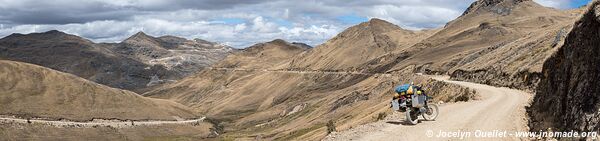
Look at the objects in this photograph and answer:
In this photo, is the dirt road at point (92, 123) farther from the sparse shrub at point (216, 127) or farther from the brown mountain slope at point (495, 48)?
the brown mountain slope at point (495, 48)

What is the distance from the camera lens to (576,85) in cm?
1981

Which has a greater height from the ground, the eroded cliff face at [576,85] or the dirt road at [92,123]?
the eroded cliff face at [576,85]

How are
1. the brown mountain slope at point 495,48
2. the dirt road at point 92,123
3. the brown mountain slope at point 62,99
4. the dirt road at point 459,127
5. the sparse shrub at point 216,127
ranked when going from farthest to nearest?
1. the sparse shrub at point 216,127
2. the brown mountain slope at point 62,99
3. the dirt road at point 92,123
4. the brown mountain slope at point 495,48
5. the dirt road at point 459,127

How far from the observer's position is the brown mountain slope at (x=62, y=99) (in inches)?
→ 5458

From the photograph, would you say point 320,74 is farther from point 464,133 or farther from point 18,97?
point 464,133

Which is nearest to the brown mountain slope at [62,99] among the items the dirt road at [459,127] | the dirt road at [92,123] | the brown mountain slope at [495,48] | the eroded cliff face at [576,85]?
the dirt road at [92,123]

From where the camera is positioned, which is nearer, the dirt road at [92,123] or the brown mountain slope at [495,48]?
the brown mountain slope at [495,48]

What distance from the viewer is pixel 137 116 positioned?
502ft

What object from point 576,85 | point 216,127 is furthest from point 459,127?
point 216,127

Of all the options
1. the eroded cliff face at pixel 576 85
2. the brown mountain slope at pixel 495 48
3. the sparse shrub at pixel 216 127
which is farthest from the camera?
the sparse shrub at pixel 216 127

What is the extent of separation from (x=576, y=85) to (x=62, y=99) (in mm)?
151355

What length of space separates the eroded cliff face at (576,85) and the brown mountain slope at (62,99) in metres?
132

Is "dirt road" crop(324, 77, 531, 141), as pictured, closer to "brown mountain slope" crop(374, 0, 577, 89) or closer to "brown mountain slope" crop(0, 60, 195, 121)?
"brown mountain slope" crop(374, 0, 577, 89)

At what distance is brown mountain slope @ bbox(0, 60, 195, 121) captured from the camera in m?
139
